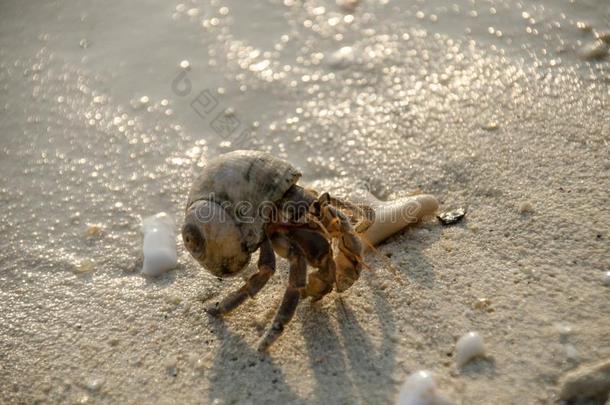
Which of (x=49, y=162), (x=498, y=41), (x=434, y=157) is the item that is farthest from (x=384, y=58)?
(x=49, y=162)

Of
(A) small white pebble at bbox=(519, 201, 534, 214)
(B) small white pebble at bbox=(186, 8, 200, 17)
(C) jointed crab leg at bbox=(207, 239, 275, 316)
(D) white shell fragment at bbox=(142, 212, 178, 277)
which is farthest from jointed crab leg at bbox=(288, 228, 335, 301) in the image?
(B) small white pebble at bbox=(186, 8, 200, 17)

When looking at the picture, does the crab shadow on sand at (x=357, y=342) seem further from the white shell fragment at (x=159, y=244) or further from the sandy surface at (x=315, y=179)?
the white shell fragment at (x=159, y=244)

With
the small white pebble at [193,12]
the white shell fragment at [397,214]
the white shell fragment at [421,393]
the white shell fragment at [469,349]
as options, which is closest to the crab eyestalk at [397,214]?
the white shell fragment at [397,214]

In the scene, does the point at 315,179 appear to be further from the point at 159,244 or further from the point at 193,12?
the point at 193,12

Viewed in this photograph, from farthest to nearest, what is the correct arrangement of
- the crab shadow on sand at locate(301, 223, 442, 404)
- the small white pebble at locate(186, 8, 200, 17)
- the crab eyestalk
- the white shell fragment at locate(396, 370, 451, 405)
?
the small white pebble at locate(186, 8, 200, 17)
the crab eyestalk
the crab shadow on sand at locate(301, 223, 442, 404)
the white shell fragment at locate(396, 370, 451, 405)

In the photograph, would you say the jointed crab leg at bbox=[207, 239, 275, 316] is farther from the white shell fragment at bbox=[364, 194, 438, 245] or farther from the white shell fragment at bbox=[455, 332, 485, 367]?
the white shell fragment at bbox=[455, 332, 485, 367]

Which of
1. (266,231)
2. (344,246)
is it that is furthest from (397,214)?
(266,231)
